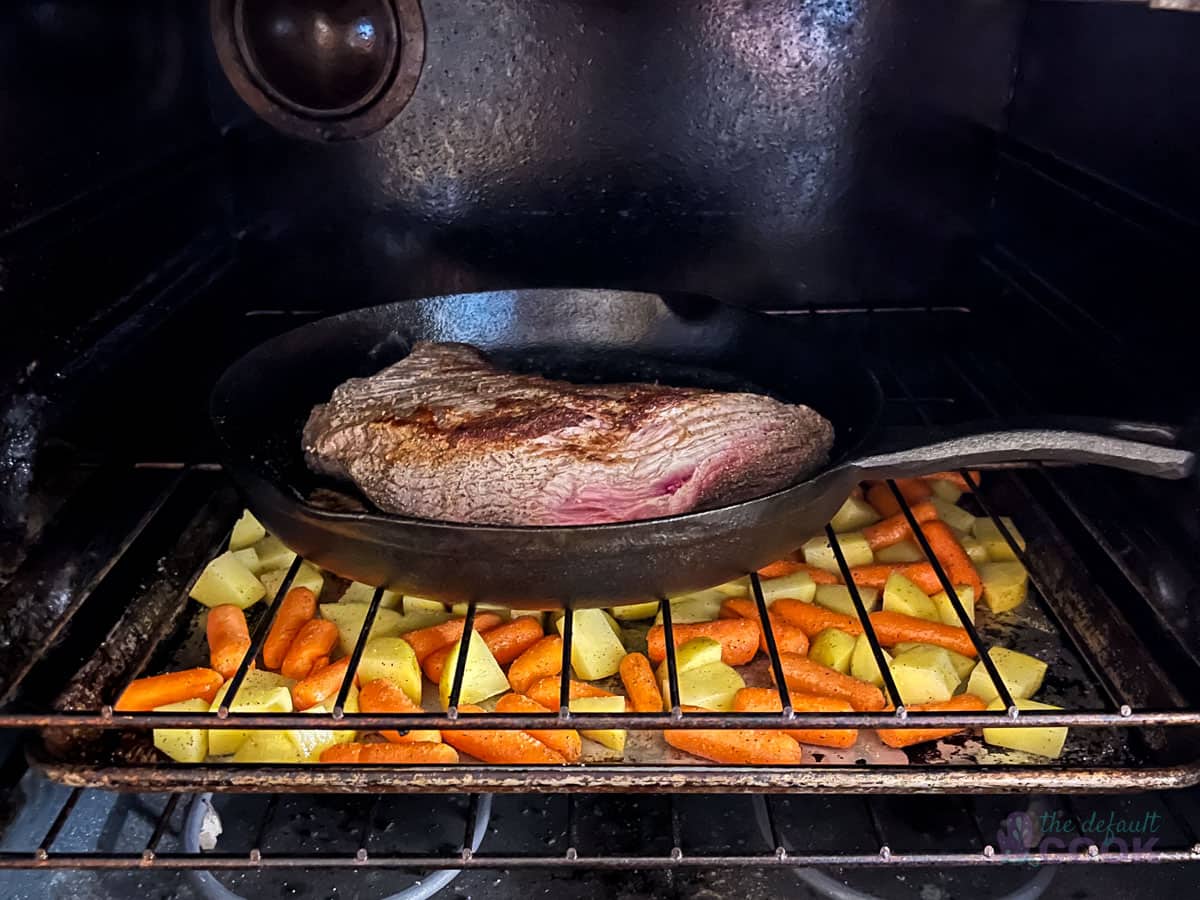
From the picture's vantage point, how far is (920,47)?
2.11 meters

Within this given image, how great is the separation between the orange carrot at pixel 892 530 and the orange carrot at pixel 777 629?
0.97 ft

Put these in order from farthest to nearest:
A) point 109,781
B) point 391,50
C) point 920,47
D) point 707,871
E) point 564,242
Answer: point 564,242
point 920,47
point 391,50
point 707,871
point 109,781

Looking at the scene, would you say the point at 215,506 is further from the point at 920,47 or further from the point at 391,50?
the point at 920,47

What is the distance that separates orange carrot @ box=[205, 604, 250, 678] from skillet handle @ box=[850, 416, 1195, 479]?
1.01 m

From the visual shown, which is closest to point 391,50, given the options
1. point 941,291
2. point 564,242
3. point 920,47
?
point 564,242

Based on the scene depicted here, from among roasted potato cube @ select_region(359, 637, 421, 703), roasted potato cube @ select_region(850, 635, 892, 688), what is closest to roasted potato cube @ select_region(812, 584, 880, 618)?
roasted potato cube @ select_region(850, 635, 892, 688)

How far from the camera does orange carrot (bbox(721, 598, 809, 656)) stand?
1623 mm

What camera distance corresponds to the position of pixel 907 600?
1699mm

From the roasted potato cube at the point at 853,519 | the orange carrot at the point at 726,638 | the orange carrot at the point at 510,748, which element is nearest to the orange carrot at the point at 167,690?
the orange carrot at the point at 510,748

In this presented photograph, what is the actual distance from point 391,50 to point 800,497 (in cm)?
125

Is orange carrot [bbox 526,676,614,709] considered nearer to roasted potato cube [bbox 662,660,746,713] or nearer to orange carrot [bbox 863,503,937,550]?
roasted potato cube [bbox 662,660,746,713]

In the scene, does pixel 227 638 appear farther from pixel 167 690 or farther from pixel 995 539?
pixel 995 539

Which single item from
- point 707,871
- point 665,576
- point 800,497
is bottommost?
point 707,871

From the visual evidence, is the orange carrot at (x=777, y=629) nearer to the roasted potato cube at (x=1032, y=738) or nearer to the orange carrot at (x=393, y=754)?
the roasted potato cube at (x=1032, y=738)
